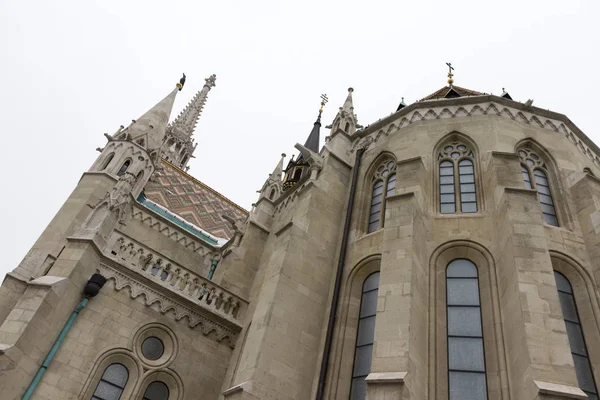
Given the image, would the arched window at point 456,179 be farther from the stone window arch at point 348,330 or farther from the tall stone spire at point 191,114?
the tall stone spire at point 191,114

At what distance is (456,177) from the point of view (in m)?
12.5

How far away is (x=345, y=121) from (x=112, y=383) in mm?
11207

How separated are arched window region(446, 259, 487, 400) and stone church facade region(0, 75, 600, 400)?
27 millimetres

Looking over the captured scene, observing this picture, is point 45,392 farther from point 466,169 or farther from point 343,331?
point 466,169

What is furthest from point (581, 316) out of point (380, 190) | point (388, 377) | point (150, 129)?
point (150, 129)

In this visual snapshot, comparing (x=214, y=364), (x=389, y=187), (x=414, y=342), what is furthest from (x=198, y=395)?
(x=389, y=187)

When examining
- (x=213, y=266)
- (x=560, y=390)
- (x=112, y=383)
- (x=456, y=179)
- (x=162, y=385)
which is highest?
(x=456, y=179)

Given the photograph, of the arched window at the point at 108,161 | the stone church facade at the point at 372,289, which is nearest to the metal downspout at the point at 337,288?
the stone church facade at the point at 372,289

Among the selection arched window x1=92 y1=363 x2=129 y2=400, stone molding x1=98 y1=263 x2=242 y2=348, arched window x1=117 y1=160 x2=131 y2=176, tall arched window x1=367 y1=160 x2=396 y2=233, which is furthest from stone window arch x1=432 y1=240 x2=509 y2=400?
arched window x1=117 y1=160 x2=131 y2=176

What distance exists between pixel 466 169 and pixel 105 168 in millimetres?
13305

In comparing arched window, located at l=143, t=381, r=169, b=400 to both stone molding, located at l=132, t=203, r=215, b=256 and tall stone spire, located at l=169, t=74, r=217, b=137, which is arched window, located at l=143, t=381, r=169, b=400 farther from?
tall stone spire, located at l=169, t=74, r=217, b=137

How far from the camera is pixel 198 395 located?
11.4m

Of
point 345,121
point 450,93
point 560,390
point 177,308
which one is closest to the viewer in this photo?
point 560,390

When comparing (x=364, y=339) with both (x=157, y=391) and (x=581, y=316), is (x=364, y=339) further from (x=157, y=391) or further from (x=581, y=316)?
(x=157, y=391)
